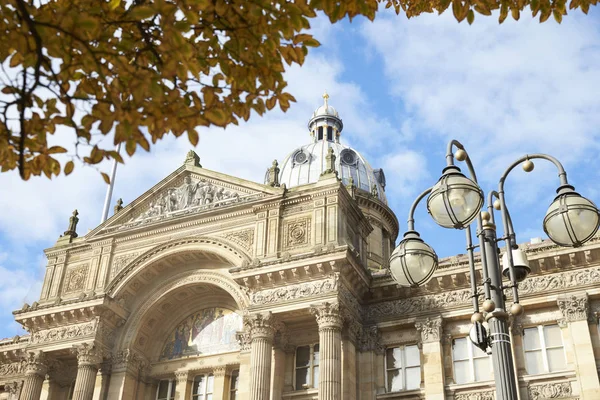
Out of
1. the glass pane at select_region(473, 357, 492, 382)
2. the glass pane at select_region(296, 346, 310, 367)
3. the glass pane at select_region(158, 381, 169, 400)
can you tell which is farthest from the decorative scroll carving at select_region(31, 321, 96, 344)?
the glass pane at select_region(473, 357, 492, 382)

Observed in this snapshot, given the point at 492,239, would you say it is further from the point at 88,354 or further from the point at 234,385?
the point at 88,354

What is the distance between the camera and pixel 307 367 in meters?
23.9

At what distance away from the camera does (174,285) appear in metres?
26.8

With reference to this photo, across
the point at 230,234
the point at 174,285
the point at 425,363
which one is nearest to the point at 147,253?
the point at 174,285

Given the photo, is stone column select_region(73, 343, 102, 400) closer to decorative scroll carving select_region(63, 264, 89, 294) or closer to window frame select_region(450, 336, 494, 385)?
decorative scroll carving select_region(63, 264, 89, 294)

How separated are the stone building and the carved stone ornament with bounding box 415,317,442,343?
4 centimetres

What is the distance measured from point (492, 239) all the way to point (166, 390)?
19943 mm

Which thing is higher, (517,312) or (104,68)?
(104,68)

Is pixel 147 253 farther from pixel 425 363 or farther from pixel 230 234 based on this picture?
pixel 425 363

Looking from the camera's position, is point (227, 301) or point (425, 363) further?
point (227, 301)

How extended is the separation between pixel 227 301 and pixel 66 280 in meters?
6.83

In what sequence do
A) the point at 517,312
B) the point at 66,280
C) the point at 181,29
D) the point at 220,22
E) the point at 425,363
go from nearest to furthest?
the point at 181,29 → the point at 220,22 → the point at 517,312 → the point at 425,363 → the point at 66,280

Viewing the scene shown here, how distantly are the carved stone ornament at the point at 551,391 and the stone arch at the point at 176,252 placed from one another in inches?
417

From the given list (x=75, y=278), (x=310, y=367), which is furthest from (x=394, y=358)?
(x=75, y=278)
